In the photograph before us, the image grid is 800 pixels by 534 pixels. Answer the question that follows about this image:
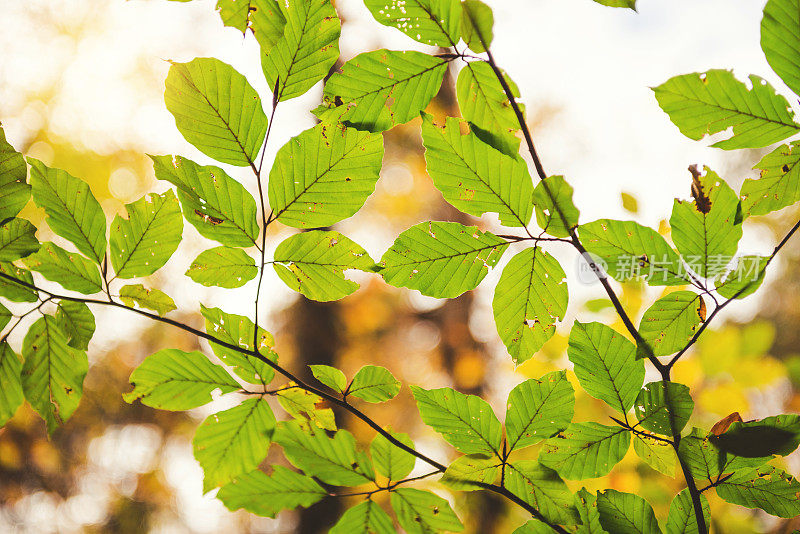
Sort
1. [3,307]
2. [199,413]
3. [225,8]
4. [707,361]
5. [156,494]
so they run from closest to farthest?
1. [225,8]
2. [3,307]
3. [707,361]
4. [199,413]
5. [156,494]

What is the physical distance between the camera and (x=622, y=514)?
411 mm

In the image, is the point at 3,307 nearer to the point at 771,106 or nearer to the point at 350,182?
the point at 350,182

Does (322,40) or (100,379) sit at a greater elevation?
(322,40)

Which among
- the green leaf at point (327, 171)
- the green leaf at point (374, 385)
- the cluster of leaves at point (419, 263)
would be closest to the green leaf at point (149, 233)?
the cluster of leaves at point (419, 263)

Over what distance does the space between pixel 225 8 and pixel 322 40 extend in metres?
0.07

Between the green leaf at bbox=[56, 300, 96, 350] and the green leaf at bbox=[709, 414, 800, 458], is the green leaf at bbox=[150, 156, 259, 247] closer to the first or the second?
the green leaf at bbox=[56, 300, 96, 350]

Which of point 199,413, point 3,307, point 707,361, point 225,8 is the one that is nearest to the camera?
point 225,8

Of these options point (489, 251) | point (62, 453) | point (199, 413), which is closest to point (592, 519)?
point (489, 251)

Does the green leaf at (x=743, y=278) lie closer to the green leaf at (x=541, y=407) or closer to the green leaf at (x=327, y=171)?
the green leaf at (x=541, y=407)

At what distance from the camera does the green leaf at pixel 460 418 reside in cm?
45

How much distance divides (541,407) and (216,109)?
0.39m

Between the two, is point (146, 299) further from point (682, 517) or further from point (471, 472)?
point (682, 517)

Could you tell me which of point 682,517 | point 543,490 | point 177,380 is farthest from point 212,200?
point 682,517

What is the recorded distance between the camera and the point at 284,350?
5.82m
